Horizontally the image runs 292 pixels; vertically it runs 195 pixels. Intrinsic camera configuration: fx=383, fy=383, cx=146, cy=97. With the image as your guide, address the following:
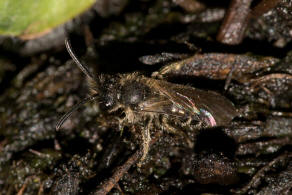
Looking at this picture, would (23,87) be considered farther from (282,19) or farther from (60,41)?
(282,19)

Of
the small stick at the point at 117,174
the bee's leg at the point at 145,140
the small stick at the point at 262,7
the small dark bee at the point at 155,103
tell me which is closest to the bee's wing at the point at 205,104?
the small dark bee at the point at 155,103

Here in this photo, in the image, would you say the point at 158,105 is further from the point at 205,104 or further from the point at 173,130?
the point at 205,104

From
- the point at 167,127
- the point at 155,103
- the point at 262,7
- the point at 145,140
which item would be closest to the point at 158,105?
the point at 155,103

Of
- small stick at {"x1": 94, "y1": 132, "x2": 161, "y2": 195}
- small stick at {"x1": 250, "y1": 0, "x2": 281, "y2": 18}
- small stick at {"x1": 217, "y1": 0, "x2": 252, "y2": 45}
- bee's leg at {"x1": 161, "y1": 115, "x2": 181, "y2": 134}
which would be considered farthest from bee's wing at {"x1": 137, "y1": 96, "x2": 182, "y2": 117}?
small stick at {"x1": 250, "y1": 0, "x2": 281, "y2": 18}

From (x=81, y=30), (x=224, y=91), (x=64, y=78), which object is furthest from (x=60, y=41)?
(x=224, y=91)

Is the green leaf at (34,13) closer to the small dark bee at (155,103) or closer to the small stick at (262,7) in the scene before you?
the small dark bee at (155,103)

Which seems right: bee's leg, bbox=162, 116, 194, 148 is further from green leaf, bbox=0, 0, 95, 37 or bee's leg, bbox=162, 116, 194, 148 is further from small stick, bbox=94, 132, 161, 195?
green leaf, bbox=0, 0, 95, 37
